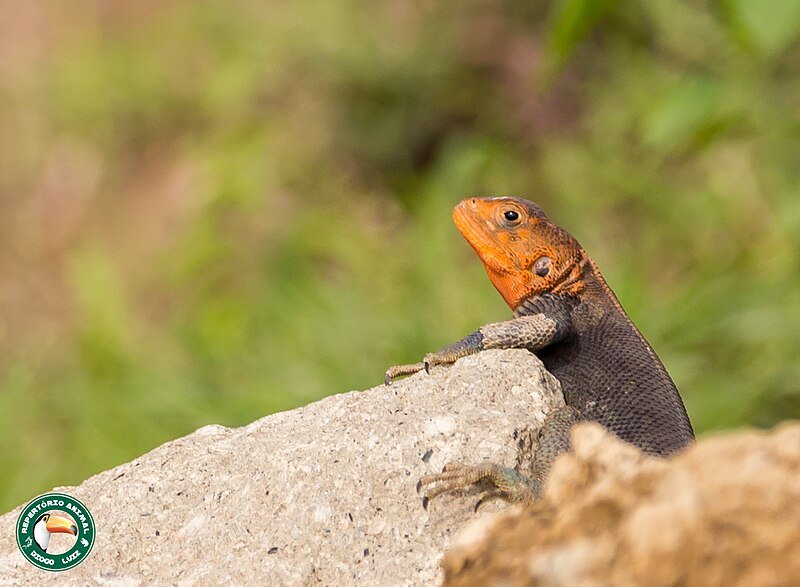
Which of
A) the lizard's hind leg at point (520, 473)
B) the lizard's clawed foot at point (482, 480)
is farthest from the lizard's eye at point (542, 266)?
the lizard's clawed foot at point (482, 480)

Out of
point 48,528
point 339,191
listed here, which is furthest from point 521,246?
point 339,191

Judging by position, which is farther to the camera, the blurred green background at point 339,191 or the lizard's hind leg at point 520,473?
the blurred green background at point 339,191

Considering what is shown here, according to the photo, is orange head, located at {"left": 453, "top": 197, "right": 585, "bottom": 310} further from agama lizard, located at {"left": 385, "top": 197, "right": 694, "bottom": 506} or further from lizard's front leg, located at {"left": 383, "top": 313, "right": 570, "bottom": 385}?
lizard's front leg, located at {"left": 383, "top": 313, "right": 570, "bottom": 385}

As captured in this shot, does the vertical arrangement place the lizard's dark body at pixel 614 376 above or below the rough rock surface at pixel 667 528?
above

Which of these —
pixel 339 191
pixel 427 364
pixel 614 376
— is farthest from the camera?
pixel 339 191

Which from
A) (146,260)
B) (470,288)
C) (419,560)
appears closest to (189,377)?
(470,288)

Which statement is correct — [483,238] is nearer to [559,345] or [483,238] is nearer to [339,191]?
[559,345]

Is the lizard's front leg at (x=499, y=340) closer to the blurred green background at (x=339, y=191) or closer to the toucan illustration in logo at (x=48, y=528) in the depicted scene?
the blurred green background at (x=339, y=191)

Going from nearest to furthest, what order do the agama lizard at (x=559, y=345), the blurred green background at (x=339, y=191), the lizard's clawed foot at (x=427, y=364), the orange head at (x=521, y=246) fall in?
the agama lizard at (x=559, y=345)
the lizard's clawed foot at (x=427, y=364)
the orange head at (x=521, y=246)
the blurred green background at (x=339, y=191)
